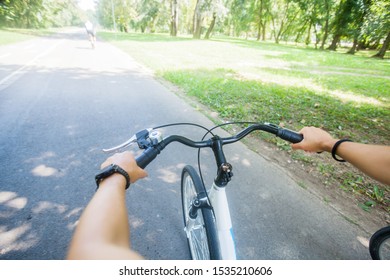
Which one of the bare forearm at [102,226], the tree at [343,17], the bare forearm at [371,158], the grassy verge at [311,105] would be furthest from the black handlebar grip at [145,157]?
the tree at [343,17]

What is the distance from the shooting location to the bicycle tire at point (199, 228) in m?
1.51

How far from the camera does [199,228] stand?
202cm

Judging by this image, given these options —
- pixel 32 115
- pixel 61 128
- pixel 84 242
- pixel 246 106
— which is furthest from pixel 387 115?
pixel 32 115

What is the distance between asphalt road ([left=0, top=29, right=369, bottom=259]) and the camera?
2320 mm

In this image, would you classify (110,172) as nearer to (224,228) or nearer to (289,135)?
(224,228)

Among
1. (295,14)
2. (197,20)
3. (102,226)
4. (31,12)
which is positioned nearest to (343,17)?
(295,14)

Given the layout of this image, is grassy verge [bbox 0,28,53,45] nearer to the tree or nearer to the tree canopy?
the tree canopy

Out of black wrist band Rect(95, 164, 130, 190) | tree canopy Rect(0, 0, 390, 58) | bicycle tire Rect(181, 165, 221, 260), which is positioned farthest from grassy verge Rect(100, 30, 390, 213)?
tree canopy Rect(0, 0, 390, 58)

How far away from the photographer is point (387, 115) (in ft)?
19.8

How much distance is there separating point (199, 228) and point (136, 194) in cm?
129

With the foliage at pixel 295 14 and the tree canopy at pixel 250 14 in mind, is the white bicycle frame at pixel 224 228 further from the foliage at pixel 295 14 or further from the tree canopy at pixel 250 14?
the tree canopy at pixel 250 14

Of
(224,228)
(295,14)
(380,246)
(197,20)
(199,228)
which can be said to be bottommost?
(380,246)

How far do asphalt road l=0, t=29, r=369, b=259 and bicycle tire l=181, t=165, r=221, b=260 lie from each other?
0.68 ft

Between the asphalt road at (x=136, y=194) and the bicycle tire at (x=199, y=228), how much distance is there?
0.21 m
